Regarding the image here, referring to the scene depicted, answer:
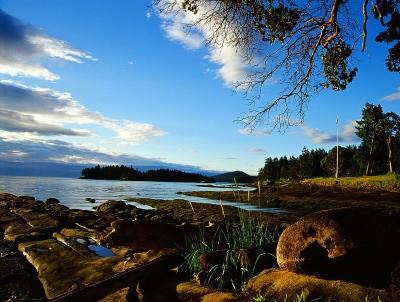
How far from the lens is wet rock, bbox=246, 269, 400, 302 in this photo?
4.31 metres

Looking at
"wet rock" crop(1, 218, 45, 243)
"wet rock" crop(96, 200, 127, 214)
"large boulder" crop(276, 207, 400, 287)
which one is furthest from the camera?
"wet rock" crop(96, 200, 127, 214)

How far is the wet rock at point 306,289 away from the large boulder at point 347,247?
21cm

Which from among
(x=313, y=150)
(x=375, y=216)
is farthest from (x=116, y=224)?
(x=313, y=150)

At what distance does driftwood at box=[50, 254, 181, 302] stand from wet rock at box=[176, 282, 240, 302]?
481mm

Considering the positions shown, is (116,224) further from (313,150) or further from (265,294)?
(313,150)

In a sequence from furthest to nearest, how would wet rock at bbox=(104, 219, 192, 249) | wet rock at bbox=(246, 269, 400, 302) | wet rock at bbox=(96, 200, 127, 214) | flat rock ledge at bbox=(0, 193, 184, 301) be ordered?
wet rock at bbox=(96, 200, 127, 214) < wet rock at bbox=(104, 219, 192, 249) < flat rock ledge at bbox=(0, 193, 184, 301) < wet rock at bbox=(246, 269, 400, 302)

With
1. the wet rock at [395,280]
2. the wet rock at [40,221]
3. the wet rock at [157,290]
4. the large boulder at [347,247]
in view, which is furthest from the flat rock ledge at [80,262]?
the wet rock at [395,280]

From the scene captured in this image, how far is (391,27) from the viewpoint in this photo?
10.9 metres

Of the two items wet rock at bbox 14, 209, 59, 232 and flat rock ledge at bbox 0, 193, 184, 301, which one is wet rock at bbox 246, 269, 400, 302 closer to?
flat rock ledge at bbox 0, 193, 184, 301

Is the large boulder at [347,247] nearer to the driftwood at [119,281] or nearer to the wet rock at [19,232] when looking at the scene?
the driftwood at [119,281]

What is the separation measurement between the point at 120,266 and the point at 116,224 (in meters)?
1.30

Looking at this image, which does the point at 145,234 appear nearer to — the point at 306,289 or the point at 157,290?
the point at 157,290

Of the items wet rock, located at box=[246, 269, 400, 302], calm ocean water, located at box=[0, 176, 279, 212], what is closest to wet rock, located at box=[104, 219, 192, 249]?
calm ocean water, located at box=[0, 176, 279, 212]

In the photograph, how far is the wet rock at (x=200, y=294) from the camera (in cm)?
495
